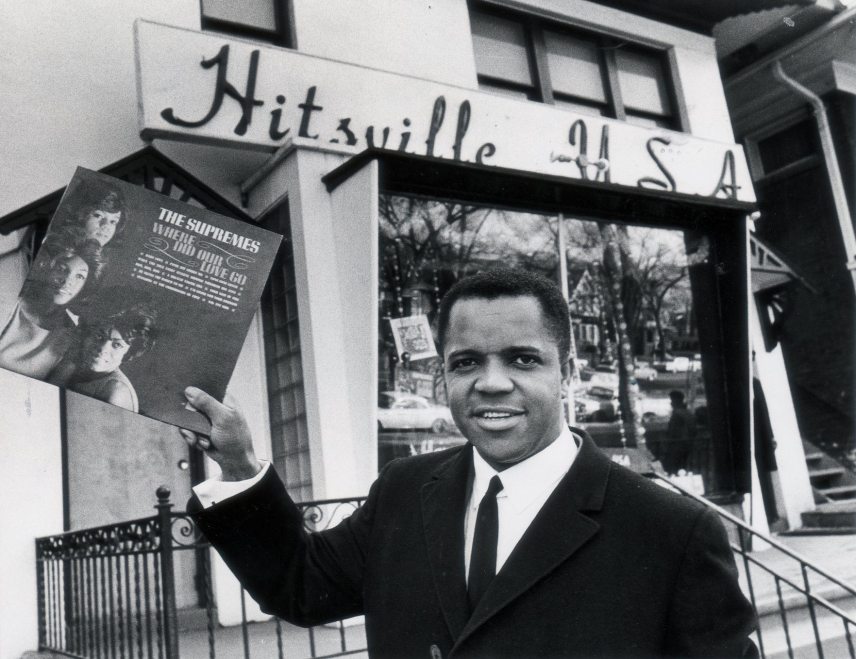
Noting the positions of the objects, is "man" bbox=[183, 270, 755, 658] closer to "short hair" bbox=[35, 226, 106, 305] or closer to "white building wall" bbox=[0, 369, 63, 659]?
"short hair" bbox=[35, 226, 106, 305]

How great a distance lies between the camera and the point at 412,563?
1.59m

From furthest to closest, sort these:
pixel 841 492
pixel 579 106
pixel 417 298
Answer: pixel 841 492 → pixel 579 106 → pixel 417 298

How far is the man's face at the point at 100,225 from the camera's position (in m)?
1.53

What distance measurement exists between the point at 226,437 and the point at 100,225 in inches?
19.3

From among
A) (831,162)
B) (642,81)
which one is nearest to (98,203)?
(642,81)

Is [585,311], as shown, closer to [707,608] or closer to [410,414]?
[410,414]

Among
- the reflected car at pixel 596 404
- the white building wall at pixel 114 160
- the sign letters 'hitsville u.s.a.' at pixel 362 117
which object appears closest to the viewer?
the white building wall at pixel 114 160

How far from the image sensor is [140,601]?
14.3ft

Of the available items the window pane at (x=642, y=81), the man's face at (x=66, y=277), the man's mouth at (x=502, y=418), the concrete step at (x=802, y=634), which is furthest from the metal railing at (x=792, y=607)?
the window pane at (x=642, y=81)

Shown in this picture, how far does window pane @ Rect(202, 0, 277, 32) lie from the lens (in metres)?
6.64

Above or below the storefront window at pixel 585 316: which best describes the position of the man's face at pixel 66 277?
below

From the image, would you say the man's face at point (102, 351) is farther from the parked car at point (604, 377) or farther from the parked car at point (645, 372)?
the parked car at point (645, 372)

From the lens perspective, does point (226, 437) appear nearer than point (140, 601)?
Yes

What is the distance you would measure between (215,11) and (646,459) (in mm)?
5685
